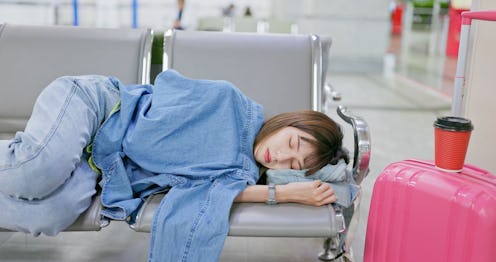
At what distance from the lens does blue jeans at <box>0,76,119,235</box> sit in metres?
1.50

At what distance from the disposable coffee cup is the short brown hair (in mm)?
320

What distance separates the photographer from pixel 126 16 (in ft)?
37.5

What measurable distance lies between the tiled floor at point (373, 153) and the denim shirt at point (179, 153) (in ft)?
1.95

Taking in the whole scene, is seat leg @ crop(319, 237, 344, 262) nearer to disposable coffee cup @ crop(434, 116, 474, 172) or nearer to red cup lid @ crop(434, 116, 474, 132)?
disposable coffee cup @ crop(434, 116, 474, 172)

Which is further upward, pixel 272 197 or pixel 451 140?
pixel 451 140

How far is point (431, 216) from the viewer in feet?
5.08

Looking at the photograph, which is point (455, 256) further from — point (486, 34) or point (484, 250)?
point (486, 34)

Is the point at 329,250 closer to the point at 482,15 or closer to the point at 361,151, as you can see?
the point at 361,151

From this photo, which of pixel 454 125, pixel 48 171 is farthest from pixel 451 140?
pixel 48 171

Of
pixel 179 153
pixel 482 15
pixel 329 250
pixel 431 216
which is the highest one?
pixel 482 15

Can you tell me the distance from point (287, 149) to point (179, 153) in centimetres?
35

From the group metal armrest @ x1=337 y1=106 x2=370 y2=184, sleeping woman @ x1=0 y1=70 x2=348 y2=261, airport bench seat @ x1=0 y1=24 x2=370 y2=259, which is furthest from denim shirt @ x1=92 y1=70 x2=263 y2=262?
airport bench seat @ x1=0 y1=24 x2=370 y2=259

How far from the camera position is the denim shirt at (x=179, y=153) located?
1.56m

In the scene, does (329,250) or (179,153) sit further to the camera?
(329,250)
